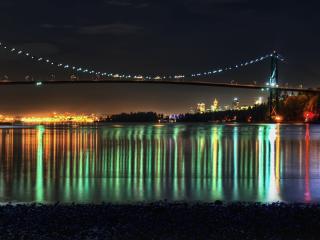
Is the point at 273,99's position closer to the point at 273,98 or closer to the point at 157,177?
the point at 273,98

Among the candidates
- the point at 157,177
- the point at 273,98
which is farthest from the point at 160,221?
the point at 273,98

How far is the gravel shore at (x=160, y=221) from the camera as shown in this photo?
746cm

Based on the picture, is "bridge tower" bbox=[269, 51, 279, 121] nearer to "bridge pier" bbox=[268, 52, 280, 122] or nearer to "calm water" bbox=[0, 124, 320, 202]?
"bridge pier" bbox=[268, 52, 280, 122]

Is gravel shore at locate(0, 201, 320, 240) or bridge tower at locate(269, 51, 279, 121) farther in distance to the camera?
bridge tower at locate(269, 51, 279, 121)

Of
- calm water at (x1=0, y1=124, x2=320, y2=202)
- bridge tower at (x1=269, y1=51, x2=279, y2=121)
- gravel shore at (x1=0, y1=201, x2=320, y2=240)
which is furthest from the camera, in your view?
bridge tower at (x1=269, y1=51, x2=279, y2=121)

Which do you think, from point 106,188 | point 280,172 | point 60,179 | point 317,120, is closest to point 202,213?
point 106,188

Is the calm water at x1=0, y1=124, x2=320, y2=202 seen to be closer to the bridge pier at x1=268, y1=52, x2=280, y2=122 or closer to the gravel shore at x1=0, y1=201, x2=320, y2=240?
the gravel shore at x1=0, y1=201, x2=320, y2=240

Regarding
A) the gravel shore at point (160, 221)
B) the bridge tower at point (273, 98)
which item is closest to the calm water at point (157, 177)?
the gravel shore at point (160, 221)

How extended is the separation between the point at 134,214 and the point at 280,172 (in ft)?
29.8

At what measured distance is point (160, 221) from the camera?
827 centimetres

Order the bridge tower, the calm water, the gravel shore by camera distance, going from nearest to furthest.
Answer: the gravel shore → the calm water → the bridge tower

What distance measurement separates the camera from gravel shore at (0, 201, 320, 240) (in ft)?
24.5

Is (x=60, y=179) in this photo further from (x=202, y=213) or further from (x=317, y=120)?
(x=317, y=120)

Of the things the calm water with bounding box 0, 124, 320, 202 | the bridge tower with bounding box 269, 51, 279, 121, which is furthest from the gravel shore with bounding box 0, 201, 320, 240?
the bridge tower with bounding box 269, 51, 279, 121
